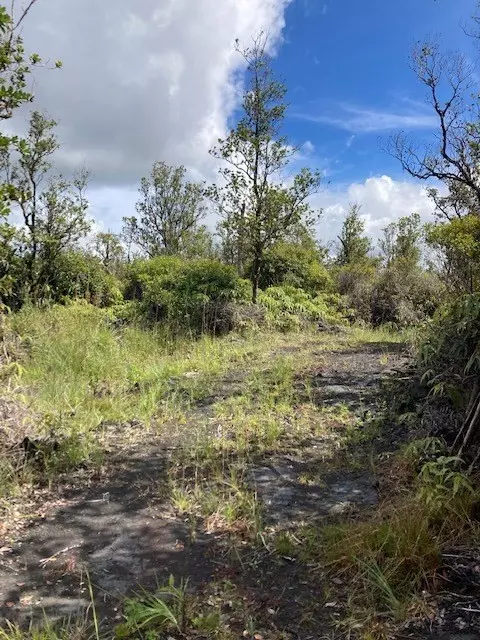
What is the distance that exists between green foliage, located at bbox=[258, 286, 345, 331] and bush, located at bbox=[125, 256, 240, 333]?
0.87m

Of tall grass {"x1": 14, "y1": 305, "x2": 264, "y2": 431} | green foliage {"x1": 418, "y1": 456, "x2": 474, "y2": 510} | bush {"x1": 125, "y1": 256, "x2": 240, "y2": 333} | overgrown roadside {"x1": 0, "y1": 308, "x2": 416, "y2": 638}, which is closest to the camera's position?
overgrown roadside {"x1": 0, "y1": 308, "x2": 416, "y2": 638}

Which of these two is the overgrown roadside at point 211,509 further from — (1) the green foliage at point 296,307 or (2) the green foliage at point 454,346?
(1) the green foliage at point 296,307

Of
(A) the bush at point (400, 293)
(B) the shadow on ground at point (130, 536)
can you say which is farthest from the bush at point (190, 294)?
(B) the shadow on ground at point (130, 536)

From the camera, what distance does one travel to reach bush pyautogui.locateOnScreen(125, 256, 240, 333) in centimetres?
1021

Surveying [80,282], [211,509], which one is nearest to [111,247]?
[80,282]

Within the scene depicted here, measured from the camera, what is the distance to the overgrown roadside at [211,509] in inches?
95.2

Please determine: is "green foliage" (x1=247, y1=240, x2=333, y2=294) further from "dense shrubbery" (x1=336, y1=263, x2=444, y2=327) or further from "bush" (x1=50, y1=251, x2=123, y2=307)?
"bush" (x1=50, y1=251, x2=123, y2=307)

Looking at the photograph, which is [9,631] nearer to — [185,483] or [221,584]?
[221,584]

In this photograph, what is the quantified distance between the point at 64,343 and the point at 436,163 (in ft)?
26.2

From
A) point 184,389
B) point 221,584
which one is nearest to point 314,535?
point 221,584

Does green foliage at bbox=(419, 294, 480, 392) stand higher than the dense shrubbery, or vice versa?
the dense shrubbery

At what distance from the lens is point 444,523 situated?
2.59m

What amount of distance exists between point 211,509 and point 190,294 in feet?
25.1

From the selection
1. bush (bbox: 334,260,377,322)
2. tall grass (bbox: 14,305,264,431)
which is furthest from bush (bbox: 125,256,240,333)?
bush (bbox: 334,260,377,322)
